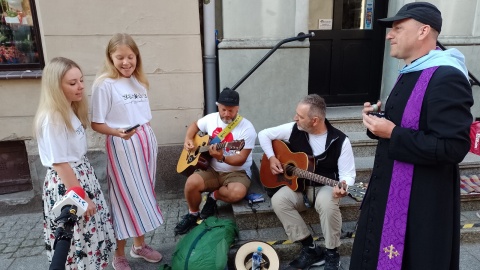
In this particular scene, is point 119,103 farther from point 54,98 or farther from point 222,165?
point 222,165

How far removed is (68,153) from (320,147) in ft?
6.23

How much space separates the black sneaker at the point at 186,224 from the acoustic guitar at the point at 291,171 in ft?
2.72

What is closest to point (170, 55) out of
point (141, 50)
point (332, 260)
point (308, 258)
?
point (141, 50)

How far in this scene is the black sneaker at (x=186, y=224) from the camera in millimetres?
3434

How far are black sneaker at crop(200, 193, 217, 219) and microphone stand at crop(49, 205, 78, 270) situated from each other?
2.22m

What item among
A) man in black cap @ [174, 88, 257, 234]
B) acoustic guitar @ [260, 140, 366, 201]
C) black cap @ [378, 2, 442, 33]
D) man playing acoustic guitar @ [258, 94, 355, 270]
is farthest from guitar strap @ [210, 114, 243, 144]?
black cap @ [378, 2, 442, 33]

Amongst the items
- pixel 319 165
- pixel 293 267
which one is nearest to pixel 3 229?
pixel 293 267

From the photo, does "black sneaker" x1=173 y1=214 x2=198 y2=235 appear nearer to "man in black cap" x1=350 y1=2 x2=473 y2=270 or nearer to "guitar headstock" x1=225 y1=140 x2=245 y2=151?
"guitar headstock" x1=225 y1=140 x2=245 y2=151

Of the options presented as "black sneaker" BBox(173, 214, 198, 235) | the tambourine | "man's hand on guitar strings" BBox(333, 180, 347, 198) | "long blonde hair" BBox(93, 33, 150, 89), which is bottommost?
"black sneaker" BBox(173, 214, 198, 235)

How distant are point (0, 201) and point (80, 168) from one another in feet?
8.25

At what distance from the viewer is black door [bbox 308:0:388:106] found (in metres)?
4.88

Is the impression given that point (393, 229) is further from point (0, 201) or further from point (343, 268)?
point (0, 201)

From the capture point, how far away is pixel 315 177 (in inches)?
110

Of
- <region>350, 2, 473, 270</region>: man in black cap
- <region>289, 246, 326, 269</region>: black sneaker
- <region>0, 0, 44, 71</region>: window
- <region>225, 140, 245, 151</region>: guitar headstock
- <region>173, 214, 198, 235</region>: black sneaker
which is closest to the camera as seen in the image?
<region>350, 2, 473, 270</region>: man in black cap
